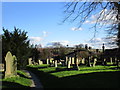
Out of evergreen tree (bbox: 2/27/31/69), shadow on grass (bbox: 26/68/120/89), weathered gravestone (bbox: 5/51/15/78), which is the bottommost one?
shadow on grass (bbox: 26/68/120/89)

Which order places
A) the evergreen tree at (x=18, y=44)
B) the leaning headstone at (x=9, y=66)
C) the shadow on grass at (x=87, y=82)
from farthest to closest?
the evergreen tree at (x=18, y=44)
the leaning headstone at (x=9, y=66)
the shadow on grass at (x=87, y=82)

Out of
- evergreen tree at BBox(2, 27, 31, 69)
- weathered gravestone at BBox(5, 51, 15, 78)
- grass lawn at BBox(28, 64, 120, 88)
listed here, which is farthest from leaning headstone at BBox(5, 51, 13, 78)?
evergreen tree at BBox(2, 27, 31, 69)

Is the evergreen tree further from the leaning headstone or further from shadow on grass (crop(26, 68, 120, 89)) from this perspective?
shadow on grass (crop(26, 68, 120, 89))

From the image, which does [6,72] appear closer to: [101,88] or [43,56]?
[101,88]

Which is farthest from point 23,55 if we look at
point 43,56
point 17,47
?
point 43,56

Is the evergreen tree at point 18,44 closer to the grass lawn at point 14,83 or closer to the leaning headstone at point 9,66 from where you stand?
the leaning headstone at point 9,66

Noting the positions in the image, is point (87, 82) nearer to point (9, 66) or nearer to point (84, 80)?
point (84, 80)

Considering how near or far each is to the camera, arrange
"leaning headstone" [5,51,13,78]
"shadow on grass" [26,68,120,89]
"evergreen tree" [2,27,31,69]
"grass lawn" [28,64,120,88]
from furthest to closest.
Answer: "evergreen tree" [2,27,31,69] → "leaning headstone" [5,51,13,78] → "grass lawn" [28,64,120,88] → "shadow on grass" [26,68,120,89]

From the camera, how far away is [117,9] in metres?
9.39

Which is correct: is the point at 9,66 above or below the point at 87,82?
above

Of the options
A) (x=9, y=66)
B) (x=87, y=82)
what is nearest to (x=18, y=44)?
(x=9, y=66)

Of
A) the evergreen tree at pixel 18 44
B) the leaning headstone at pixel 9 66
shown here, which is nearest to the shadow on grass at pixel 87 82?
the leaning headstone at pixel 9 66

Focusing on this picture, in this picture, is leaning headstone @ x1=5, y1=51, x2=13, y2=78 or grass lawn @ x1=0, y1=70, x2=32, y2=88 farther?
leaning headstone @ x1=5, y1=51, x2=13, y2=78

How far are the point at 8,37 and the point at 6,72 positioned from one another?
13255 millimetres
